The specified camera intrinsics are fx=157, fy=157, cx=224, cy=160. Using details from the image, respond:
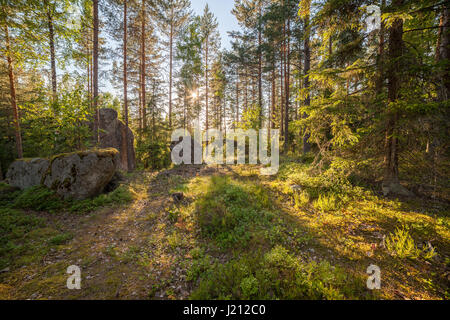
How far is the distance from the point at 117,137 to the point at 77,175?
25.8 ft

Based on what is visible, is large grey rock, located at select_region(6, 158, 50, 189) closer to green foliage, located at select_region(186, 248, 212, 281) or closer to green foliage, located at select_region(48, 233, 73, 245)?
green foliage, located at select_region(48, 233, 73, 245)

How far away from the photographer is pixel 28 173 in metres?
7.34

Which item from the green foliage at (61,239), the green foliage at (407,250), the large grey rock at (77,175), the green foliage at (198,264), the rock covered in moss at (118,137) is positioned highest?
the rock covered in moss at (118,137)

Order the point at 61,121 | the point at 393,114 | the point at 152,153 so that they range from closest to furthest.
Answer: the point at 393,114 → the point at 61,121 → the point at 152,153

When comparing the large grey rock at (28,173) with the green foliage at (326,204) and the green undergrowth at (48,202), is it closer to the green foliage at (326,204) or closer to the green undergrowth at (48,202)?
the green undergrowth at (48,202)

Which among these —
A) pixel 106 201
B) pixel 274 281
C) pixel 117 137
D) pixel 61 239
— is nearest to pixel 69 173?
pixel 106 201

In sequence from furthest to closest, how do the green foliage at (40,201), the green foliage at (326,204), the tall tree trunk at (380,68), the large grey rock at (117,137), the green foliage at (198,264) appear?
1. the large grey rock at (117,137)
2. the green foliage at (40,201)
3. the green foliage at (326,204)
4. the tall tree trunk at (380,68)
5. the green foliage at (198,264)

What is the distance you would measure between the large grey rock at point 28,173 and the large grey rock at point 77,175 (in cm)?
99

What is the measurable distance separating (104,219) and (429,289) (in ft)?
27.9

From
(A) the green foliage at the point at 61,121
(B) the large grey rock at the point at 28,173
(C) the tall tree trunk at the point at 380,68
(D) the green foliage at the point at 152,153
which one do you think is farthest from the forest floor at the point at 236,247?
(D) the green foliage at the point at 152,153

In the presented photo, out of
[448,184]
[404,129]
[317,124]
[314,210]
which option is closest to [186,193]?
[314,210]

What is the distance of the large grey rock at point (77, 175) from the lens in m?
6.46

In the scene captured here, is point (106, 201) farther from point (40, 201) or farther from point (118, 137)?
point (118, 137)
